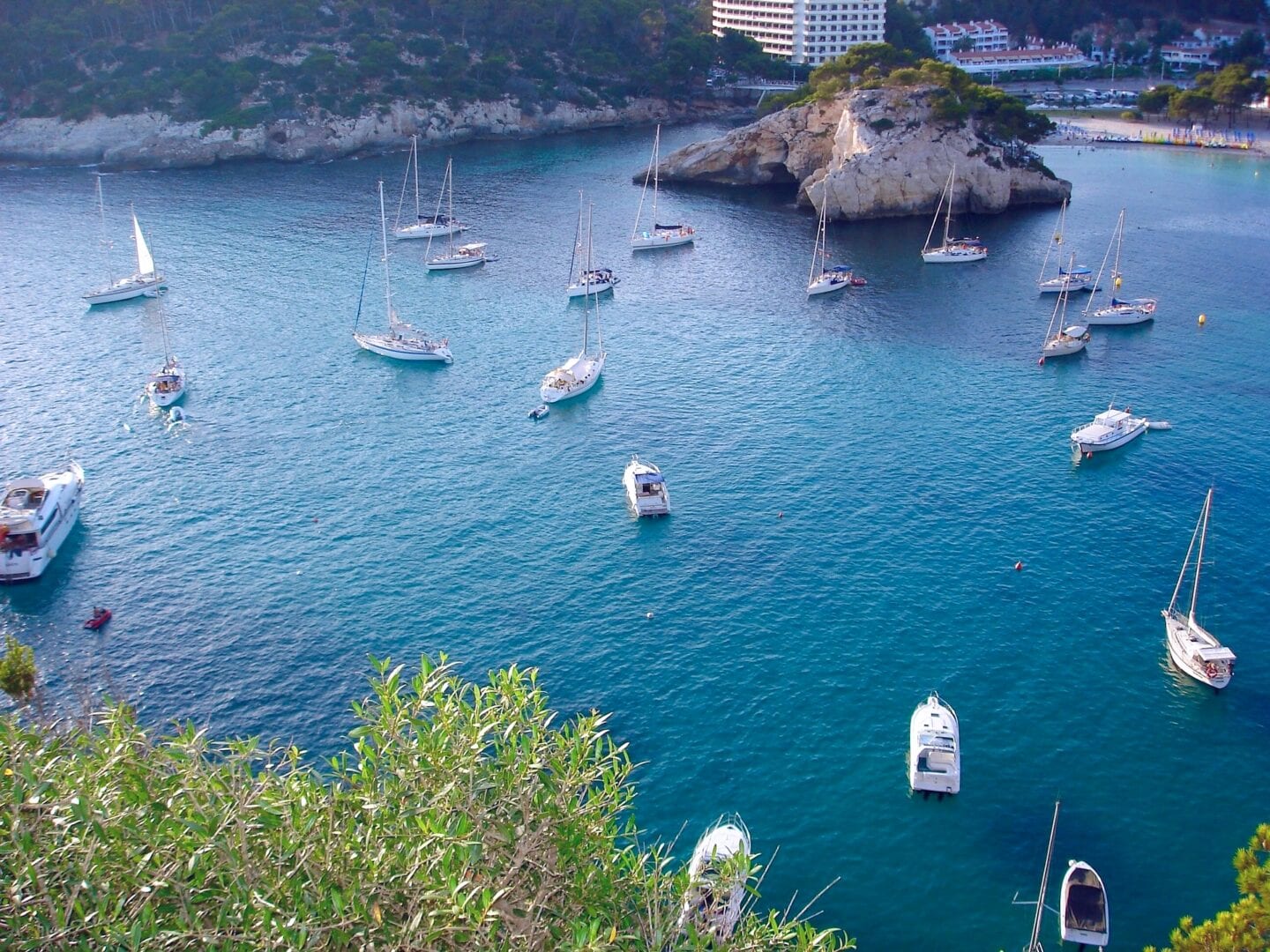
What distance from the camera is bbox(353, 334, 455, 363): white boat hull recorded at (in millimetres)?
84750

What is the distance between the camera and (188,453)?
69.9 m

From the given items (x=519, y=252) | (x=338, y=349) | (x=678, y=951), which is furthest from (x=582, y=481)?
(x=519, y=252)

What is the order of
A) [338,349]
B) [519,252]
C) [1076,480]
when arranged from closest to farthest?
[1076,480] → [338,349] → [519,252]

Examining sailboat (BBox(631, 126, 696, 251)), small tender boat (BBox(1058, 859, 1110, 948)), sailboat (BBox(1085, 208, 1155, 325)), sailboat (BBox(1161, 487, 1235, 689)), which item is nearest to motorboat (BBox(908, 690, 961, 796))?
small tender boat (BBox(1058, 859, 1110, 948))

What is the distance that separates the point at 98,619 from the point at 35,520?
8266 millimetres

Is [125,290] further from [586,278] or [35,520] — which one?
[35,520]

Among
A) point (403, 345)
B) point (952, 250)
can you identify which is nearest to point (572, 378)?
point (403, 345)

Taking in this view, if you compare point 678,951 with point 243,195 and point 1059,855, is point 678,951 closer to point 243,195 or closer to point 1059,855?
point 1059,855

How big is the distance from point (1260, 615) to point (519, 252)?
262 ft

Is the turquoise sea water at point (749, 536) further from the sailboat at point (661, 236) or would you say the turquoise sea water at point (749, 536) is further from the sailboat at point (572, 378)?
the sailboat at point (661, 236)

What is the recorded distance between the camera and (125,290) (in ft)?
321

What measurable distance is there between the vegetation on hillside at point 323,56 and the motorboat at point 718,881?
139088 millimetres

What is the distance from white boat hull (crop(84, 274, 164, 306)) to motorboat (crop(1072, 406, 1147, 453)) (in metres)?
77.3

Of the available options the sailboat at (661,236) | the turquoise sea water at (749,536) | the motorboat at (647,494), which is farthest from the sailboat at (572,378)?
the sailboat at (661,236)
